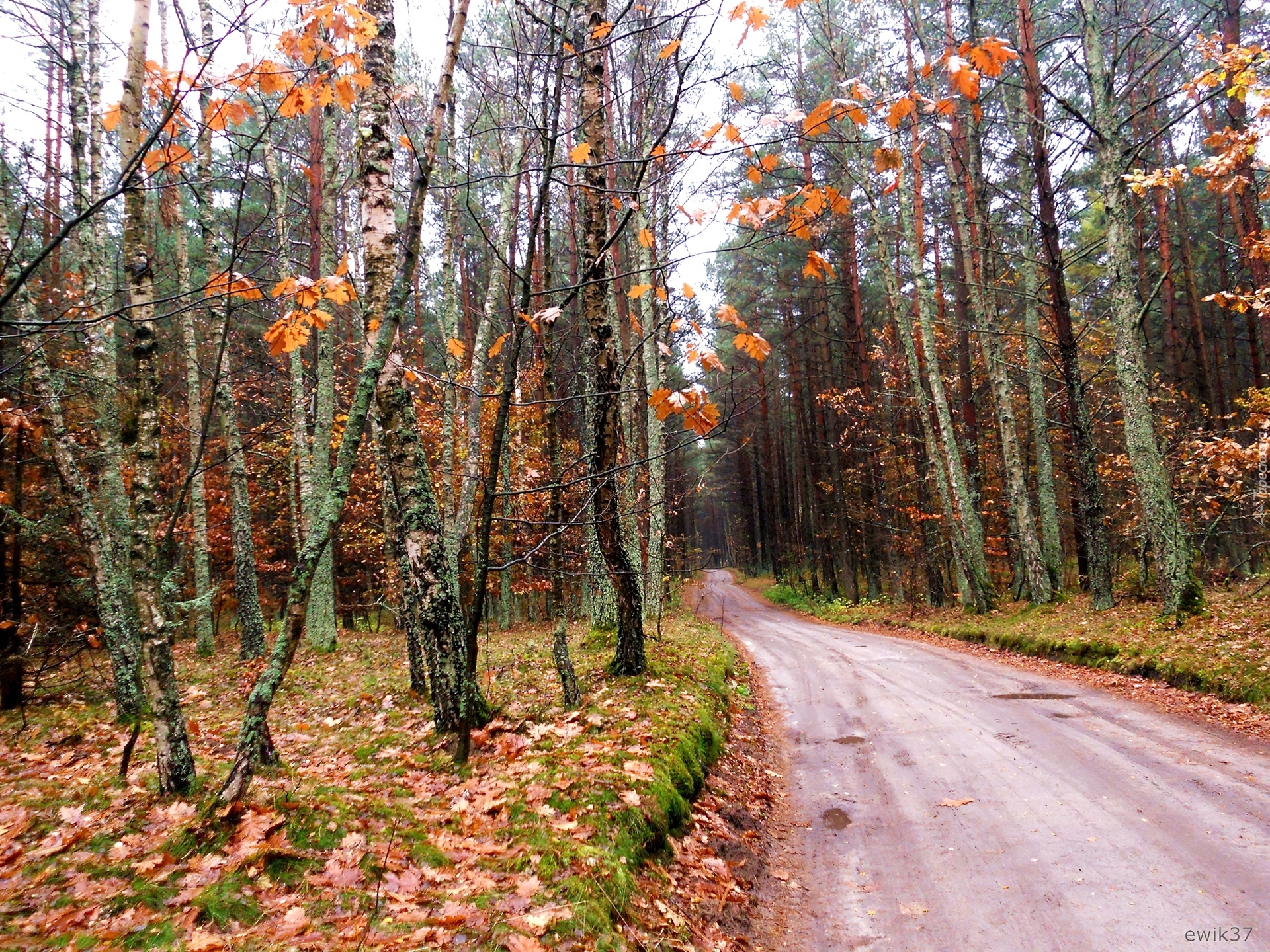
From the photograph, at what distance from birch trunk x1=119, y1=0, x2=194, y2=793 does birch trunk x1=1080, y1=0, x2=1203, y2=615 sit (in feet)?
40.6

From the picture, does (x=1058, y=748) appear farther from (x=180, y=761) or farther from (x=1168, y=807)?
(x=180, y=761)

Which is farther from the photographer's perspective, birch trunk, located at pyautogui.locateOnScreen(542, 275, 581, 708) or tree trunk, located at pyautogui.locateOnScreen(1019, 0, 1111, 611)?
tree trunk, located at pyautogui.locateOnScreen(1019, 0, 1111, 611)

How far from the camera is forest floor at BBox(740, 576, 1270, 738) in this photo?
274 inches

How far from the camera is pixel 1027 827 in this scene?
454 centimetres

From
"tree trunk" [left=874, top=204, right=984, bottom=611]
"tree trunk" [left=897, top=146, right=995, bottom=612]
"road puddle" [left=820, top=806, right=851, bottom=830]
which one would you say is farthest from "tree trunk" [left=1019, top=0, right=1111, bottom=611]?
"road puddle" [left=820, top=806, right=851, bottom=830]

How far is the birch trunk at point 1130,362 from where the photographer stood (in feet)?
31.7

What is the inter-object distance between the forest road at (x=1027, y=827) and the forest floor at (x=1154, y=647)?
0.63 meters

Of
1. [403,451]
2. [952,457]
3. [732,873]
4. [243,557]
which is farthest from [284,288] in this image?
[952,457]

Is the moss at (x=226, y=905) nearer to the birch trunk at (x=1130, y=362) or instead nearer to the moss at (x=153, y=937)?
the moss at (x=153, y=937)

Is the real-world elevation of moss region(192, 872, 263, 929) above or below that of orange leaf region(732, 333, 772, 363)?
below

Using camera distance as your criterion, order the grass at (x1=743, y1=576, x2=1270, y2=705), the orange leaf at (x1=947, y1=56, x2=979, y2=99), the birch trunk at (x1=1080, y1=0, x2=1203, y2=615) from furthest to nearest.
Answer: the birch trunk at (x1=1080, y1=0, x2=1203, y2=615) < the grass at (x1=743, y1=576, x2=1270, y2=705) < the orange leaf at (x1=947, y1=56, x2=979, y2=99)

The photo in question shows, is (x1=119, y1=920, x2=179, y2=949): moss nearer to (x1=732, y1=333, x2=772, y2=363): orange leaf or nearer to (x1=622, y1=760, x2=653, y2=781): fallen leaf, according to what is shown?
(x1=622, y1=760, x2=653, y2=781): fallen leaf

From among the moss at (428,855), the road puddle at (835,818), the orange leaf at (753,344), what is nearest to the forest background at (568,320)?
the orange leaf at (753,344)

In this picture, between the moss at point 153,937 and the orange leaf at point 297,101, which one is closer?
the moss at point 153,937
